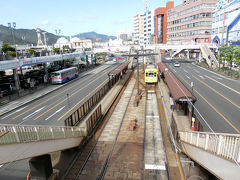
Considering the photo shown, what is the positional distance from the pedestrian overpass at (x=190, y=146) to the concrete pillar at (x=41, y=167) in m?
0.90

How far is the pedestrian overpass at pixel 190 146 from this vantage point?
6844mm

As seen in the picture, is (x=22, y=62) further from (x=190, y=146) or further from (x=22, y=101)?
(x=190, y=146)

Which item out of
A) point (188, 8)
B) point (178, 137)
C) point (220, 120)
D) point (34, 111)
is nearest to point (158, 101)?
point (220, 120)

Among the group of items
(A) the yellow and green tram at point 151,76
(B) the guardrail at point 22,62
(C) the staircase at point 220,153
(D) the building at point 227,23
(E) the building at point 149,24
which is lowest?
(C) the staircase at point 220,153

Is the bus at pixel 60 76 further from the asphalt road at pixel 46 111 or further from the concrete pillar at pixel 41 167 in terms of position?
the concrete pillar at pixel 41 167

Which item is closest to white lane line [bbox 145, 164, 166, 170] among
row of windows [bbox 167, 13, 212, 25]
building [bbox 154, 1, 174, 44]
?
row of windows [bbox 167, 13, 212, 25]

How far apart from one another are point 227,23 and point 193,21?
3389 cm

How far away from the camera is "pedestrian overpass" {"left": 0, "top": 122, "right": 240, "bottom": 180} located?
6.84 metres

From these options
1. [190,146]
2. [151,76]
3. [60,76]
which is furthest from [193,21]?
[190,146]

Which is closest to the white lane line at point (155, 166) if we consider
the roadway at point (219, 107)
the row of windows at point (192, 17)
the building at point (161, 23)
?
the roadway at point (219, 107)

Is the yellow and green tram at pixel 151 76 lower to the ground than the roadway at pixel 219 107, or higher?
higher

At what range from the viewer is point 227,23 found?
177 feet

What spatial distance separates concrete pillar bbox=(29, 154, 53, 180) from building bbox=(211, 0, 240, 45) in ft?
173

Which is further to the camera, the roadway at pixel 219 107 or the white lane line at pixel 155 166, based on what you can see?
the roadway at pixel 219 107
